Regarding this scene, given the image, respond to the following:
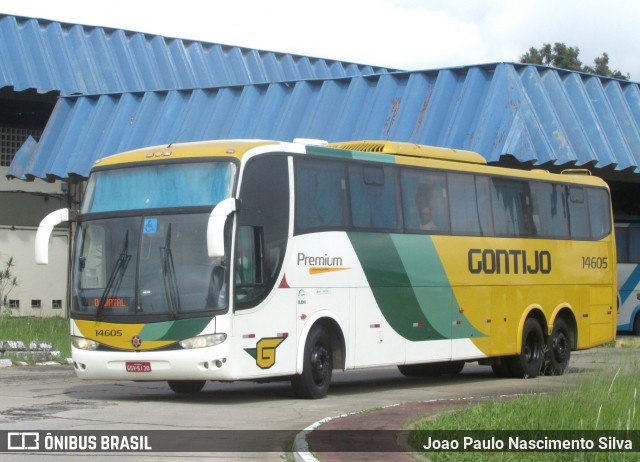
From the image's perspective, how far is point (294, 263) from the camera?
630 inches

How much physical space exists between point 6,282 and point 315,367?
63.5 feet

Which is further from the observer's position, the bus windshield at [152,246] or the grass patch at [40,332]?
the grass patch at [40,332]

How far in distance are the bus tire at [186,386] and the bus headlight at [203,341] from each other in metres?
2.41

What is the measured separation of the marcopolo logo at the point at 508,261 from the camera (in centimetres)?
1967

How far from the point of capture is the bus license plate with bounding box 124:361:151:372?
49.7 feet

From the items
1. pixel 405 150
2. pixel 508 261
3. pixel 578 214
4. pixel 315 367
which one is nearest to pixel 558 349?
pixel 508 261

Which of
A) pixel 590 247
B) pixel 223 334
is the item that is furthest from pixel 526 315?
pixel 223 334

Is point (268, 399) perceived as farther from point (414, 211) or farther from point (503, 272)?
point (503, 272)

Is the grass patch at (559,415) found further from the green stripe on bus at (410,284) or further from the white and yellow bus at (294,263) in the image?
the green stripe on bus at (410,284)

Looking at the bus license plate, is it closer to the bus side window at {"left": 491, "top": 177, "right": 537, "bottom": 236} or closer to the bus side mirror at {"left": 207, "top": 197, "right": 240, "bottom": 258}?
the bus side mirror at {"left": 207, "top": 197, "right": 240, "bottom": 258}

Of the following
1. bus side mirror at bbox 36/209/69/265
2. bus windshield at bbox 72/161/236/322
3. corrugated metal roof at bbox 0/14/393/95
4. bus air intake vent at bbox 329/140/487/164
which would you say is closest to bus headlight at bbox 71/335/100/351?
bus windshield at bbox 72/161/236/322

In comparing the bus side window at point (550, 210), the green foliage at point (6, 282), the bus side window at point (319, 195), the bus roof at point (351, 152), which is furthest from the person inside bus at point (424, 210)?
the green foliage at point (6, 282)

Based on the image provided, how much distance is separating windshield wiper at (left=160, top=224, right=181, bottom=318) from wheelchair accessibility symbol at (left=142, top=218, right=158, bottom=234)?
30 cm

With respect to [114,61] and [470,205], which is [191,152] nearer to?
[470,205]
